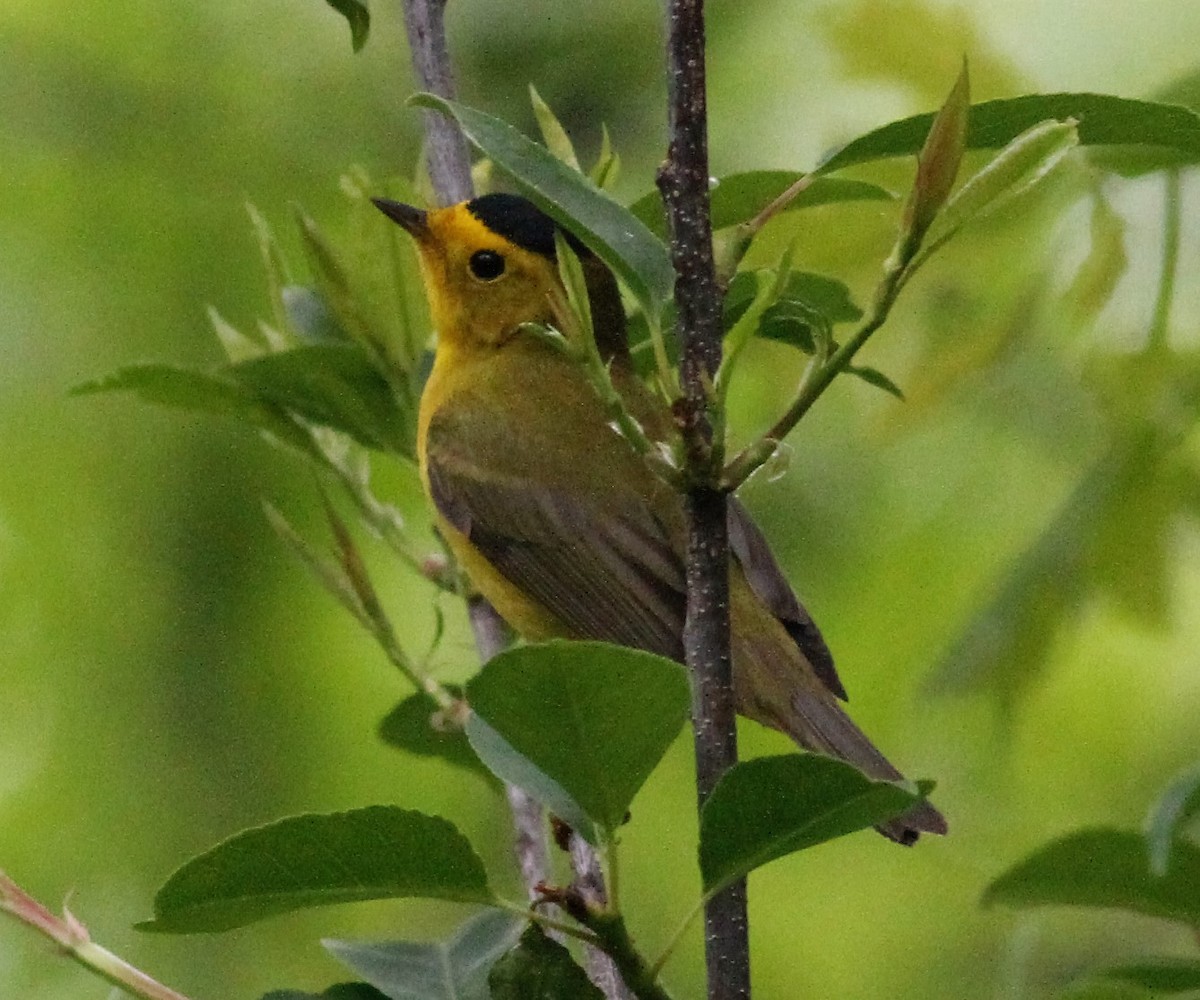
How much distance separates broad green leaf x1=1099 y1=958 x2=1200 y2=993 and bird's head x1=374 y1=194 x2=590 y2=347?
2.00 m

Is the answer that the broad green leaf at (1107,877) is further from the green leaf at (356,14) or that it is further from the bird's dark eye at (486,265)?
the bird's dark eye at (486,265)

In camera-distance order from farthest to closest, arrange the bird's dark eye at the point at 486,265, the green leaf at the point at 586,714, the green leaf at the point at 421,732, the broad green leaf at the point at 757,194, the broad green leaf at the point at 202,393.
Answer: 1. the bird's dark eye at the point at 486,265
2. the broad green leaf at the point at 202,393
3. the green leaf at the point at 421,732
4. the broad green leaf at the point at 757,194
5. the green leaf at the point at 586,714

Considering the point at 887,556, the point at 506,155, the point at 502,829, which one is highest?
the point at 506,155

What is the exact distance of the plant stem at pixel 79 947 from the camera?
1.62 meters

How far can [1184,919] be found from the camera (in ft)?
6.04

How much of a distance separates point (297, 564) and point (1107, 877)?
8.84 feet

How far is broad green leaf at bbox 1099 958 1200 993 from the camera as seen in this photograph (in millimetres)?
1734

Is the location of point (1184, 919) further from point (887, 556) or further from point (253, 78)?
point (253, 78)

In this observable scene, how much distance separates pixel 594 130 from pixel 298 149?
2.64 feet

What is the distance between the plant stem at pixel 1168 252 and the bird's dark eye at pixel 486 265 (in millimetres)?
1420

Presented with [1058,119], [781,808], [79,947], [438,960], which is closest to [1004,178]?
[1058,119]

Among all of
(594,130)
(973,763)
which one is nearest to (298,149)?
(594,130)

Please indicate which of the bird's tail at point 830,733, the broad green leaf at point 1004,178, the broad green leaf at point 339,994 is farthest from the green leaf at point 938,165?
the bird's tail at point 830,733

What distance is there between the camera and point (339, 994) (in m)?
1.74
